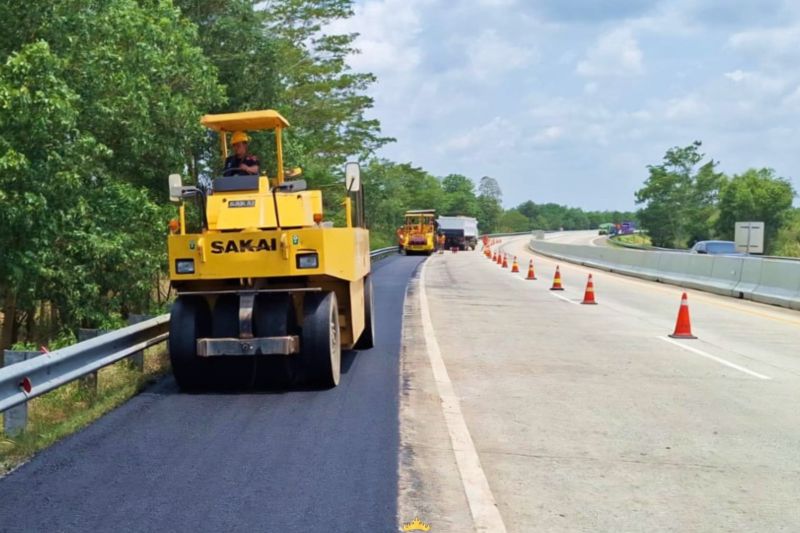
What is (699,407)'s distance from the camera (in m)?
7.72

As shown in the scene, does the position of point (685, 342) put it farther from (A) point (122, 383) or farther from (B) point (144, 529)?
(B) point (144, 529)

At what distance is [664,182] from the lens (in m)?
105

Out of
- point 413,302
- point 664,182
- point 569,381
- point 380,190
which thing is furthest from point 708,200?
point 569,381

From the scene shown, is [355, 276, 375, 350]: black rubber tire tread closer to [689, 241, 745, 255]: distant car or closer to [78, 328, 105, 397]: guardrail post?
[78, 328, 105, 397]: guardrail post

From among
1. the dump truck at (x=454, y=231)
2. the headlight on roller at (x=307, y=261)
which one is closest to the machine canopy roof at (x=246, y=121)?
the headlight on roller at (x=307, y=261)

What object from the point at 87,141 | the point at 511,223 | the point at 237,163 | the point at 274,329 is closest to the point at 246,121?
the point at 237,163

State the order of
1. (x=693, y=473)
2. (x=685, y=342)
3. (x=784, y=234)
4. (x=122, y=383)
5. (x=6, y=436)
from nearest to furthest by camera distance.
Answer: (x=693, y=473) < (x=6, y=436) < (x=122, y=383) < (x=685, y=342) < (x=784, y=234)

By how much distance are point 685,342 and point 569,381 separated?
420 centimetres

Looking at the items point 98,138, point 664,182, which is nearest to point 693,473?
point 98,138

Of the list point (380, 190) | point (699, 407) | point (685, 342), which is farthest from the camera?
point (380, 190)

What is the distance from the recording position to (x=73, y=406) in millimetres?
7977

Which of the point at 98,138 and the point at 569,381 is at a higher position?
the point at 98,138

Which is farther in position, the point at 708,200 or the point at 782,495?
the point at 708,200

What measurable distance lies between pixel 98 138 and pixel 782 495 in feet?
42.3
